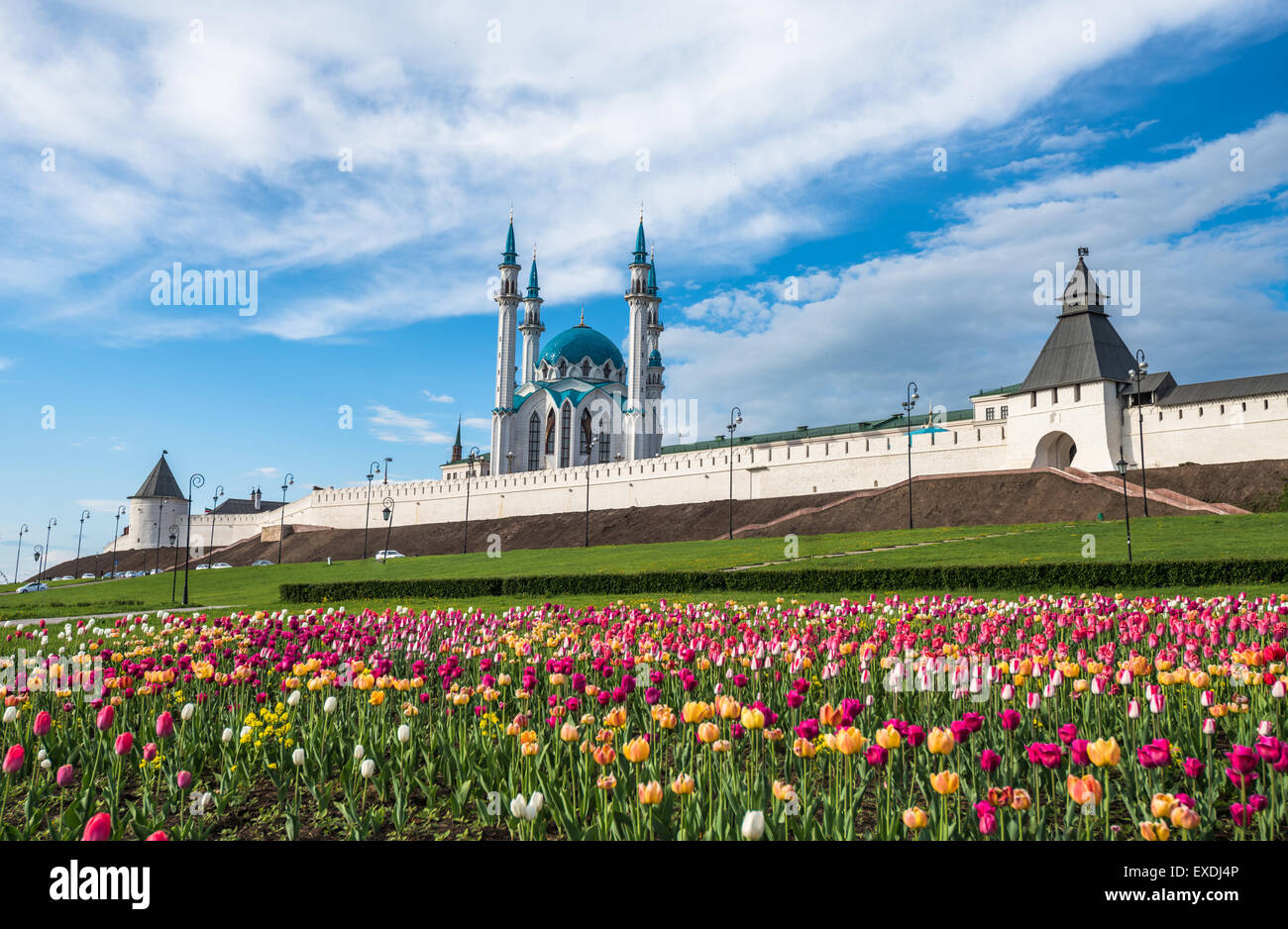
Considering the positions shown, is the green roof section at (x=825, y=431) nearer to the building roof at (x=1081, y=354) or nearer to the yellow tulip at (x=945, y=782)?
the building roof at (x=1081, y=354)

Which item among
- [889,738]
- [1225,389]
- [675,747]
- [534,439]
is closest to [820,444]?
[1225,389]

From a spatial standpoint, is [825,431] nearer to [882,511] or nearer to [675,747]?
[882,511]

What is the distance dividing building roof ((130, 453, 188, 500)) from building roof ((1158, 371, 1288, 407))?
88.7 metres

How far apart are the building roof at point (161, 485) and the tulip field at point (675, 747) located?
90.8 meters

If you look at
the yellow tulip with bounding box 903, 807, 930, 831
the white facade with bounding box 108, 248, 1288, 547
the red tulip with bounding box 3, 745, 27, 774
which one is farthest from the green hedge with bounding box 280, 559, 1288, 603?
the white facade with bounding box 108, 248, 1288, 547

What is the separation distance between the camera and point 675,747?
532cm

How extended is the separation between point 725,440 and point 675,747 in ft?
251

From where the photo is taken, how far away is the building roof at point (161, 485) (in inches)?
3413
